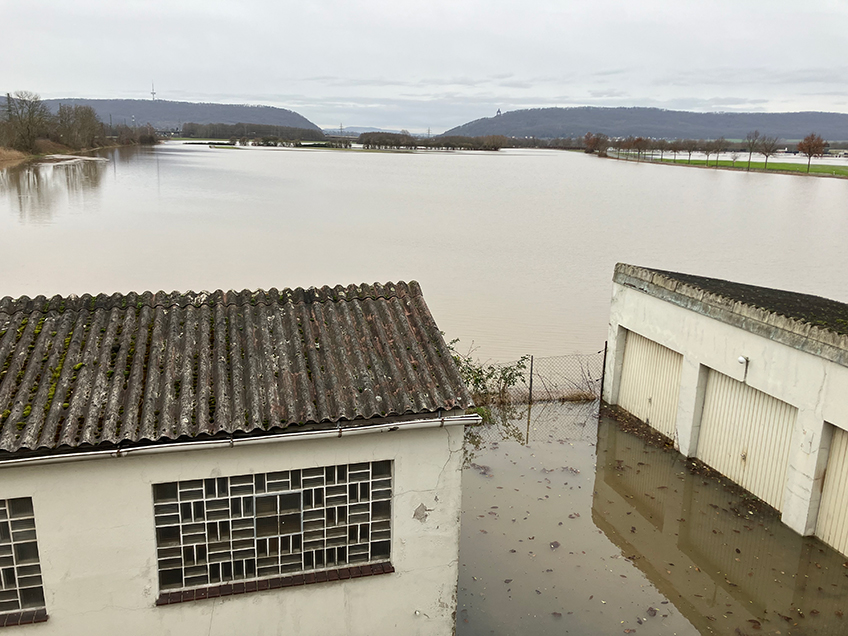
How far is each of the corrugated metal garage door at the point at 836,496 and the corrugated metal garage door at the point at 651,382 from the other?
3812mm

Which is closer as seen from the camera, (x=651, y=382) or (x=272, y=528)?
(x=272, y=528)

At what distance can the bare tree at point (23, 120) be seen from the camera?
300 ft

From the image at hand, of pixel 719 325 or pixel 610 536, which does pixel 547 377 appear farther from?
pixel 610 536

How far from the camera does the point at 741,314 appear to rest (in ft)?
39.3

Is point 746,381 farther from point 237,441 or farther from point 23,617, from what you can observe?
point 23,617

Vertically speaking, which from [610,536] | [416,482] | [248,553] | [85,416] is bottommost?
[610,536]

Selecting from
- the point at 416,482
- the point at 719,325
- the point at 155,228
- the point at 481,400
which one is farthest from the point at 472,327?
the point at 155,228

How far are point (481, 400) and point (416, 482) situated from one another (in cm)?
950

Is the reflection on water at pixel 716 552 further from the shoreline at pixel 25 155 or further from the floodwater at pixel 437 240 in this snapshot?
the shoreline at pixel 25 155

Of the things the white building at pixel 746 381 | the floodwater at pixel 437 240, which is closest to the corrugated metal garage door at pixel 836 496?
the white building at pixel 746 381

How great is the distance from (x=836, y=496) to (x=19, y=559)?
10612mm

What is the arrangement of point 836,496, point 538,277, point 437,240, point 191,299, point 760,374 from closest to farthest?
point 191,299 → point 836,496 → point 760,374 → point 538,277 → point 437,240

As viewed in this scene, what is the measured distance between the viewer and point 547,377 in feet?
61.0

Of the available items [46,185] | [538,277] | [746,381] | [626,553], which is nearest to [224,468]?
[626,553]
